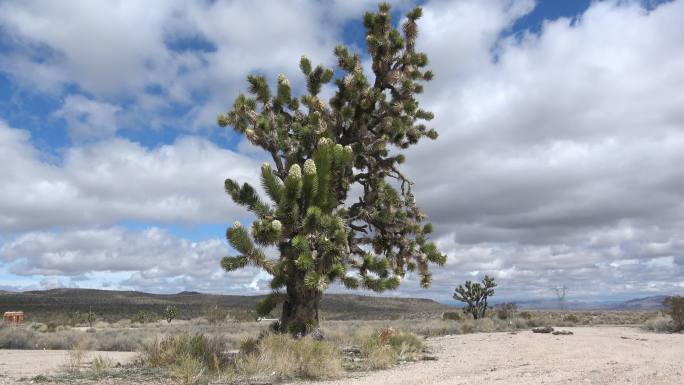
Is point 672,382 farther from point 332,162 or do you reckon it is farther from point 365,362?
point 332,162

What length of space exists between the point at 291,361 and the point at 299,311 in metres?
2.01

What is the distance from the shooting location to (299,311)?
12289mm

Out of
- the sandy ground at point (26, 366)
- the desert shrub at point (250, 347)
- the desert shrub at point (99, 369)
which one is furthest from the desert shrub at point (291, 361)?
the sandy ground at point (26, 366)

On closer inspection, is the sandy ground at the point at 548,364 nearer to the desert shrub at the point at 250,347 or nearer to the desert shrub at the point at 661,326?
the desert shrub at the point at 250,347

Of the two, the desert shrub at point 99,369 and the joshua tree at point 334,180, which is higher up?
the joshua tree at point 334,180

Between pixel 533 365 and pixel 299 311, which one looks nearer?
pixel 533 365

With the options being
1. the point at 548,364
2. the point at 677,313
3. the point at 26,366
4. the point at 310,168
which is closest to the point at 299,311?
the point at 310,168

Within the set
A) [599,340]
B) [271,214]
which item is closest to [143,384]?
[271,214]

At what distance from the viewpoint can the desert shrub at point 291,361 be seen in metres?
10.1

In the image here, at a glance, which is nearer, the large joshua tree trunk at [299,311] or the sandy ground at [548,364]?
the sandy ground at [548,364]

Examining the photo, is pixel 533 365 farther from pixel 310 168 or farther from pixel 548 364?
pixel 310 168

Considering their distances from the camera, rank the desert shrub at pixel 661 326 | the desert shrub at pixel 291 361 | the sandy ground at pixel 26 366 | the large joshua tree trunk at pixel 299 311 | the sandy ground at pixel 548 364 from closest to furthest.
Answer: the sandy ground at pixel 548 364 → the desert shrub at pixel 291 361 → the sandy ground at pixel 26 366 → the large joshua tree trunk at pixel 299 311 → the desert shrub at pixel 661 326

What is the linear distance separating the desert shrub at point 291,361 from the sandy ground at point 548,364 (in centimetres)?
55

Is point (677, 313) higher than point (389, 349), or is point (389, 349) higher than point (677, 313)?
point (677, 313)
